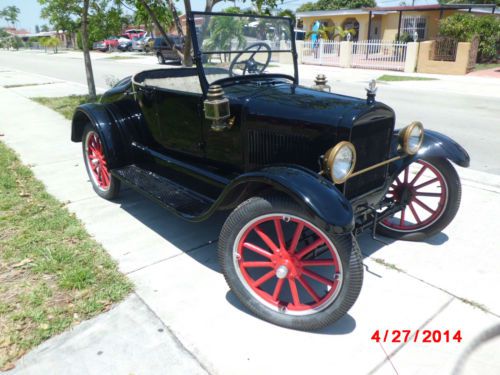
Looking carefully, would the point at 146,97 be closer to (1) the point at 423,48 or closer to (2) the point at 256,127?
(2) the point at 256,127

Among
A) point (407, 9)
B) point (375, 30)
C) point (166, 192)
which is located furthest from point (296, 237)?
point (375, 30)

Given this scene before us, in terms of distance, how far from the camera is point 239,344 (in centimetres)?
222

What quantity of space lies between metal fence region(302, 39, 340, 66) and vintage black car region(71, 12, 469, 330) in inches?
688

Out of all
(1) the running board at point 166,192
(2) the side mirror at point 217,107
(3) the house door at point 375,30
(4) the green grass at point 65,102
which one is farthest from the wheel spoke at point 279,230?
(3) the house door at point 375,30

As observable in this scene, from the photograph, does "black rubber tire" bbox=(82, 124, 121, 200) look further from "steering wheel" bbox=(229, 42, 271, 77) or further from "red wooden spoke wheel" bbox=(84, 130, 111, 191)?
"steering wheel" bbox=(229, 42, 271, 77)

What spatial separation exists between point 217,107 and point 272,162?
19.9 inches

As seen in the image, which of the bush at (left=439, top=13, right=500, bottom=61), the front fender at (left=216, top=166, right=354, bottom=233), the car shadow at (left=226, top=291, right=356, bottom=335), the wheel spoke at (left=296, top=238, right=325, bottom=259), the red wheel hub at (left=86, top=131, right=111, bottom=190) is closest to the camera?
the front fender at (left=216, top=166, right=354, bottom=233)

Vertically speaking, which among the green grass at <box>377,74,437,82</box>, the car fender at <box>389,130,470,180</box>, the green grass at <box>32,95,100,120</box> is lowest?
the green grass at <box>32,95,100,120</box>

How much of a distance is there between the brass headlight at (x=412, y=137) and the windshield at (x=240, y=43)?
1.07 m

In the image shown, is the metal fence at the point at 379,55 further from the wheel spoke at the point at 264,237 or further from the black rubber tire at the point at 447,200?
the wheel spoke at the point at 264,237

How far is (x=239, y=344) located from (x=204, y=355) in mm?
199

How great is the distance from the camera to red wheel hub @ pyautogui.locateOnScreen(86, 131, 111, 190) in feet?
13.5

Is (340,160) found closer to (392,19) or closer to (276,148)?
(276,148)

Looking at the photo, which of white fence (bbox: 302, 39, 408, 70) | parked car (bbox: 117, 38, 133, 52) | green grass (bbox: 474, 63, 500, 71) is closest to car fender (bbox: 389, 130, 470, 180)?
white fence (bbox: 302, 39, 408, 70)
